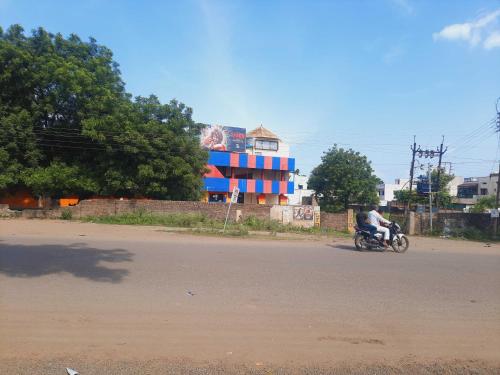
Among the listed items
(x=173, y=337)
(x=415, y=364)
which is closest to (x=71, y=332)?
(x=173, y=337)

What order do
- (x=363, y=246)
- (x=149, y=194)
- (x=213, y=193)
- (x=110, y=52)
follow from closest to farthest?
1. (x=363, y=246)
2. (x=149, y=194)
3. (x=110, y=52)
4. (x=213, y=193)

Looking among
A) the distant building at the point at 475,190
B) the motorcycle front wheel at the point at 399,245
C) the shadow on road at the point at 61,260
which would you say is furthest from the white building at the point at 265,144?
the shadow on road at the point at 61,260

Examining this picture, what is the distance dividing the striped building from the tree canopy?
52.8 feet

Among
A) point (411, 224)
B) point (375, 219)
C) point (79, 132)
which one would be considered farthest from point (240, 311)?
point (79, 132)

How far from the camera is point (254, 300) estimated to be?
6504 millimetres

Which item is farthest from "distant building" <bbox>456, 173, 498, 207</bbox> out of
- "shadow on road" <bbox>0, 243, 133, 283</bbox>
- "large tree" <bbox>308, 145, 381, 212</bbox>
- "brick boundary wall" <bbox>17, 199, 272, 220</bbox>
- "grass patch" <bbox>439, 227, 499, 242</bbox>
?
"shadow on road" <bbox>0, 243, 133, 283</bbox>

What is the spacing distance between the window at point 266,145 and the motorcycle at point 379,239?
38.7 m

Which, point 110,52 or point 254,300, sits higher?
point 110,52

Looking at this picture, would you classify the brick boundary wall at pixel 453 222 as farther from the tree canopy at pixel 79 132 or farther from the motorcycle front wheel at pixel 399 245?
the tree canopy at pixel 79 132

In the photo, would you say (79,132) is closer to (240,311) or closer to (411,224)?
(411,224)

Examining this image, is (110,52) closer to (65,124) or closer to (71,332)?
(65,124)

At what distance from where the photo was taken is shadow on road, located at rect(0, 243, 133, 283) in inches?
312

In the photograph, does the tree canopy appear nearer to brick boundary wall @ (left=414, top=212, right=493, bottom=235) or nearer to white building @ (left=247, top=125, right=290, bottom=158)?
brick boundary wall @ (left=414, top=212, right=493, bottom=235)

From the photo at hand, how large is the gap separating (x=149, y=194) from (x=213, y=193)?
1972 centimetres
